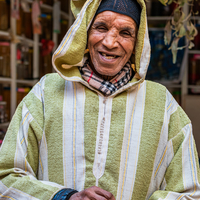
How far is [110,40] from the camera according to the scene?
42.3 inches

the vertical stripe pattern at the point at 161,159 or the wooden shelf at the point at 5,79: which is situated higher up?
the wooden shelf at the point at 5,79

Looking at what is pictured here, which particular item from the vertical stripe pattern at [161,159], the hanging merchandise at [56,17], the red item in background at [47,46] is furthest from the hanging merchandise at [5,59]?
the vertical stripe pattern at [161,159]

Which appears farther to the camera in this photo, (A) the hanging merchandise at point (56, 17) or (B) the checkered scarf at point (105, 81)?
(A) the hanging merchandise at point (56, 17)

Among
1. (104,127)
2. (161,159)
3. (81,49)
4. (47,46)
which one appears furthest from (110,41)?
(47,46)

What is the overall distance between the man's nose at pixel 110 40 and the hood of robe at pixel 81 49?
0.26 feet

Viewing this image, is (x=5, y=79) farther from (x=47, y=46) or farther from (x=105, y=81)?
(x=105, y=81)

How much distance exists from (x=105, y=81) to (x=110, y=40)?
15cm

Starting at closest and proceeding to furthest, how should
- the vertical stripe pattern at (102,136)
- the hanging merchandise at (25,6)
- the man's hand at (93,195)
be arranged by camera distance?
the man's hand at (93,195) < the vertical stripe pattern at (102,136) < the hanging merchandise at (25,6)

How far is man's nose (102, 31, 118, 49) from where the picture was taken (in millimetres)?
1073

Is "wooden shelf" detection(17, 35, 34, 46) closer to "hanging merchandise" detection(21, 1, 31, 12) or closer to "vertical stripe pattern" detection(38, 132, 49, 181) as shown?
"hanging merchandise" detection(21, 1, 31, 12)

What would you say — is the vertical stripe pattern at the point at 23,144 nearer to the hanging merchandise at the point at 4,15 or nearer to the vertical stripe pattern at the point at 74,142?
the vertical stripe pattern at the point at 74,142

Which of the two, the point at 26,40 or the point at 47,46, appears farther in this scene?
the point at 47,46

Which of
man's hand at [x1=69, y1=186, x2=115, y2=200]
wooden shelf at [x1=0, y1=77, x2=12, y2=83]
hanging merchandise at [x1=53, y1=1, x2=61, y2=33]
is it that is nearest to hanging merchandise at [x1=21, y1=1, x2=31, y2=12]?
hanging merchandise at [x1=53, y1=1, x2=61, y2=33]

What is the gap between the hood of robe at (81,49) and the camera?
1091 millimetres
